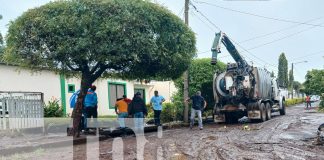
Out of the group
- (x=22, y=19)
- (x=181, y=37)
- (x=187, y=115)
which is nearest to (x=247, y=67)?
(x=187, y=115)

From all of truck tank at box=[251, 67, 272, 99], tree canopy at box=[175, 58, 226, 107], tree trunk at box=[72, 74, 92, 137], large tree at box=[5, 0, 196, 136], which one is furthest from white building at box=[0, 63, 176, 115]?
truck tank at box=[251, 67, 272, 99]

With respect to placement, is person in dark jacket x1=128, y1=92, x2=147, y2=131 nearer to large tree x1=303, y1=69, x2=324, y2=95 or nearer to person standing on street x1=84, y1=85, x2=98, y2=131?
person standing on street x1=84, y1=85, x2=98, y2=131

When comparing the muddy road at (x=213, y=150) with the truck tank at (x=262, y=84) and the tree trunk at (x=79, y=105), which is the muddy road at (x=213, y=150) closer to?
the tree trunk at (x=79, y=105)

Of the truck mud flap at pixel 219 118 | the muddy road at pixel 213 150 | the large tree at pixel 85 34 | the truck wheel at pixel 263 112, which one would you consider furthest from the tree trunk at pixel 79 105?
the truck wheel at pixel 263 112

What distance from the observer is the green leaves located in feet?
37.1

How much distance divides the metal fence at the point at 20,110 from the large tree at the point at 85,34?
4.04 ft

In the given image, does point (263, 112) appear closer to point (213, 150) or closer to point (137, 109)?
point (137, 109)

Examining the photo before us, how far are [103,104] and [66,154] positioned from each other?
43.8 feet

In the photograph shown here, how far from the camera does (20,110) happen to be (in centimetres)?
1276

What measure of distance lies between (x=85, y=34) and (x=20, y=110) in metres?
3.69

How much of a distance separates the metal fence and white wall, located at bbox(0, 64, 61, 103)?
1.80m

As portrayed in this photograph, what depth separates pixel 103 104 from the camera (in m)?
22.7

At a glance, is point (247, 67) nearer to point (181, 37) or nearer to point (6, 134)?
point (181, 37)

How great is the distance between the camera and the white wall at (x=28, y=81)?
15.5 meters
